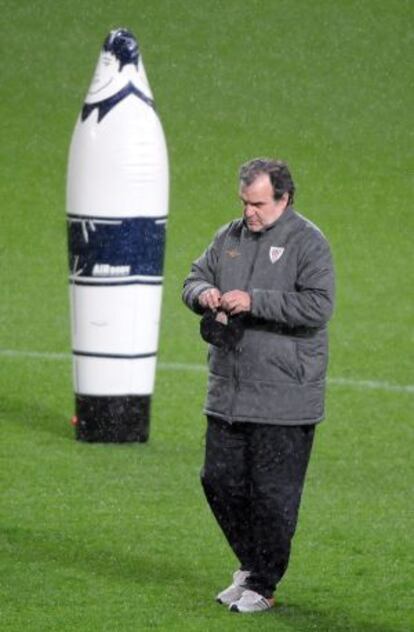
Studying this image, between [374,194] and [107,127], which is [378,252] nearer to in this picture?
[374,194]

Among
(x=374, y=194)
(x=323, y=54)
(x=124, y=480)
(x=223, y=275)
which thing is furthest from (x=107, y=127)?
(x=323, y=54)

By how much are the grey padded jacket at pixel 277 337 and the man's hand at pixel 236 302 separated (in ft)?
0.17

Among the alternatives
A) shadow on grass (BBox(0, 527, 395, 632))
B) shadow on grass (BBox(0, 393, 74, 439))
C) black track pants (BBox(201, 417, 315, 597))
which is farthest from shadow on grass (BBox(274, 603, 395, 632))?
shadow on grass (BBox(0, 393, 74, 439))

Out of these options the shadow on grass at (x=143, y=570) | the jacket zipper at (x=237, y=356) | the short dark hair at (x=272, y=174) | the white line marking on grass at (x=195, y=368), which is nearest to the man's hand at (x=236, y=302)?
the jacket zipper at (x=237, y=356)

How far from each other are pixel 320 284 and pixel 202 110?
45.3 ft

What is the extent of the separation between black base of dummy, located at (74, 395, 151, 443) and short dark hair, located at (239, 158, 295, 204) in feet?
12.0

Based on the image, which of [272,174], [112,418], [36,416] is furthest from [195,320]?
[272,174]

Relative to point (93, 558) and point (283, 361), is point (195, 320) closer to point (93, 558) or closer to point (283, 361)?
point (93, 558)

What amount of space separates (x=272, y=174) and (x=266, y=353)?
71cm

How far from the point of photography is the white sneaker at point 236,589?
821cm

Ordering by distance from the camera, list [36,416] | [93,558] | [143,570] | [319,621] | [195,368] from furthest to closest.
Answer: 1. [195,368]
2. [36,416]
3. [93,558]
4. [143,570]
5. [319,621]

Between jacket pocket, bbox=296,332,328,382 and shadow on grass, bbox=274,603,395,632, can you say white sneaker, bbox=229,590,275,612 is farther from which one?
jacket pocket, bbox=296,332,328,382

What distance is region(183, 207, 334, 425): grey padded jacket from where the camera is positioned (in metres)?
7.95

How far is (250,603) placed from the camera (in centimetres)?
815
